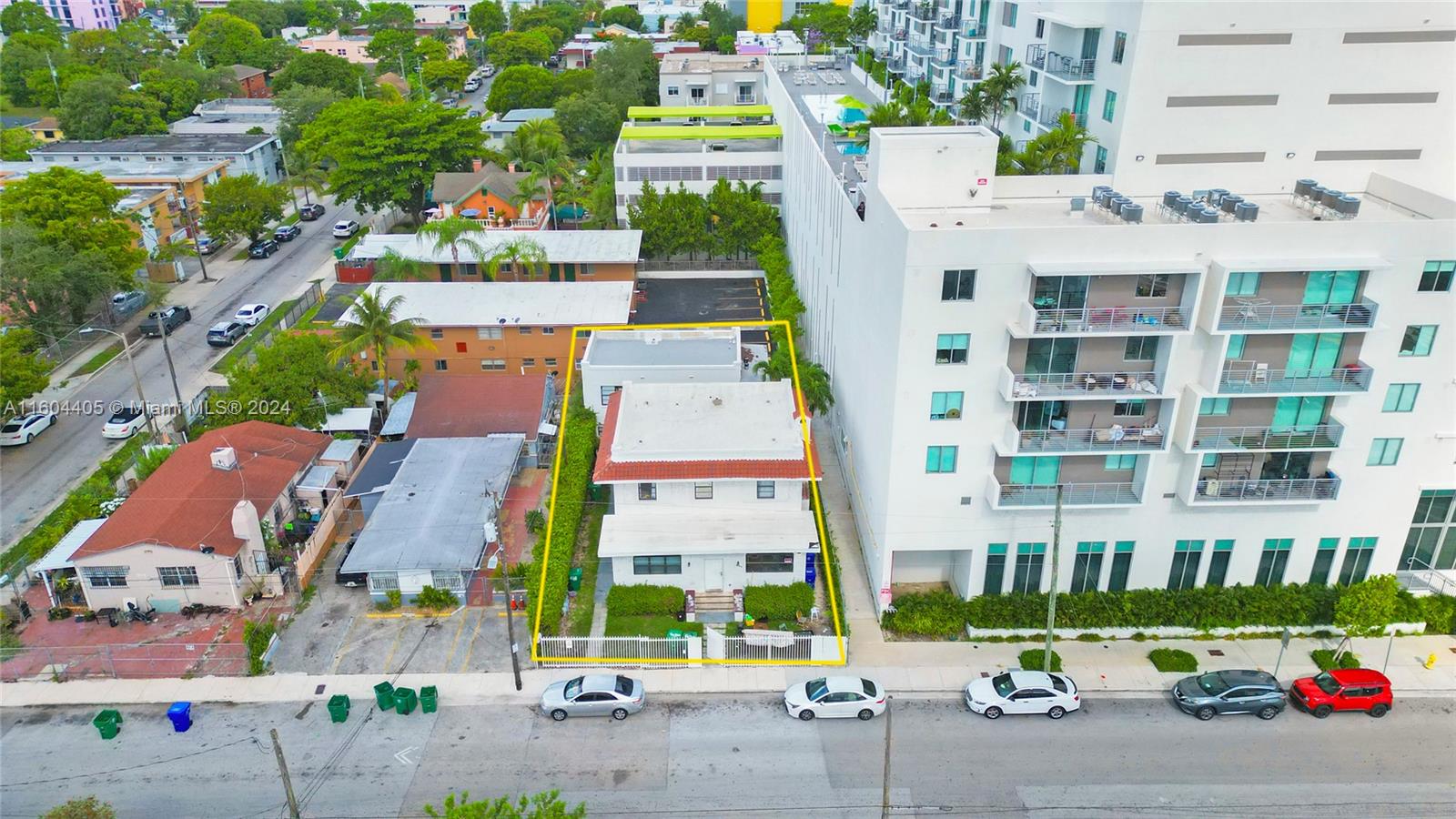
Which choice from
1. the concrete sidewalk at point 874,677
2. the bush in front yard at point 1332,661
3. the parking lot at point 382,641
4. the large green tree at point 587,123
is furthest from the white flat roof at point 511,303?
the large green tree at point 587,123

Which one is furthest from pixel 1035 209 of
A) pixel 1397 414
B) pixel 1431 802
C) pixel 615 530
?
pixel 1431 802

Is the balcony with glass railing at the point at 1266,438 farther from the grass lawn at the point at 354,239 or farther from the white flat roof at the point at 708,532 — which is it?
the grass lawn at the point at 354,239

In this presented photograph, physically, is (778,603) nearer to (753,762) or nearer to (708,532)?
(708,532)

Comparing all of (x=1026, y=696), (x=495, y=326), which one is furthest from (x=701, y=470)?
(x=495, y=326)

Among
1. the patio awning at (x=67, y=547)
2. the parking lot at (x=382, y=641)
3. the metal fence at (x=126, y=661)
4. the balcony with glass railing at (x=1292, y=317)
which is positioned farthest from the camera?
the patio awning at (x=67, y=547)

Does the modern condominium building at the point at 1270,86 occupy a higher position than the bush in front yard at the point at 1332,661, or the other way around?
the modern condominium building at the point at 1270,86

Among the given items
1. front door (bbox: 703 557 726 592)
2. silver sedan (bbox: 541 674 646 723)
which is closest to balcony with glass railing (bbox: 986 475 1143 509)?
front door (bbox: 703 557 726 592)

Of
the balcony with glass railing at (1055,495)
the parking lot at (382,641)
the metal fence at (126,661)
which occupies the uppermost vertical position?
the balcony with glass railing at (1055,495)
